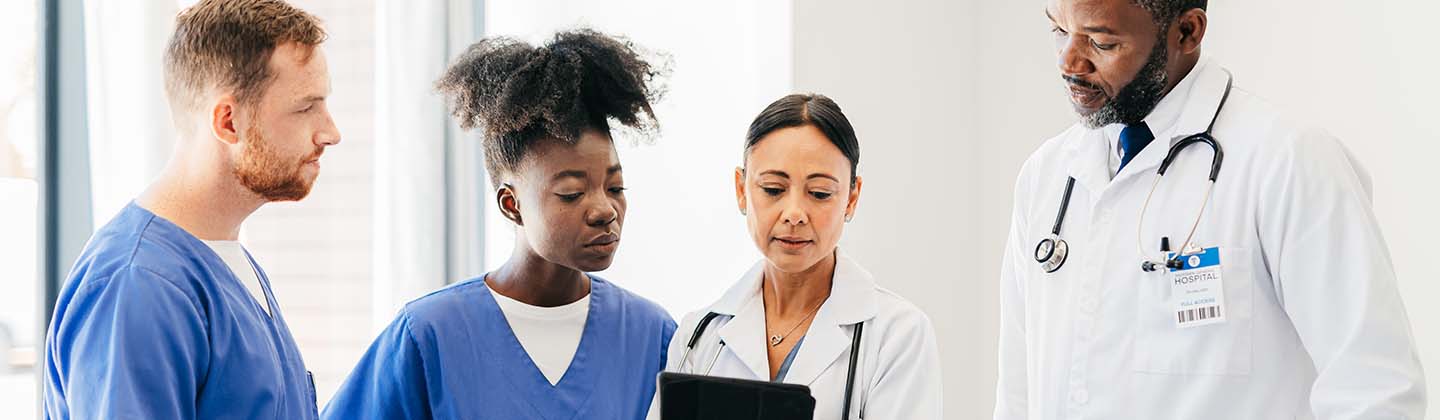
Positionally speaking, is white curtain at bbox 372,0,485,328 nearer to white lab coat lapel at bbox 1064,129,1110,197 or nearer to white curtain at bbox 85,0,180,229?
white curtain at bbox 85,0,180,229

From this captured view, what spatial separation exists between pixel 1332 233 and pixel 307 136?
1455mm

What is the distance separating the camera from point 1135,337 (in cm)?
177

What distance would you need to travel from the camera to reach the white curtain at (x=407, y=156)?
10.4 feet

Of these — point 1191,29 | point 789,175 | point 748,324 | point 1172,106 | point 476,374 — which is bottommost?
point 476,374

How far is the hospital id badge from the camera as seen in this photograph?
5.43ft

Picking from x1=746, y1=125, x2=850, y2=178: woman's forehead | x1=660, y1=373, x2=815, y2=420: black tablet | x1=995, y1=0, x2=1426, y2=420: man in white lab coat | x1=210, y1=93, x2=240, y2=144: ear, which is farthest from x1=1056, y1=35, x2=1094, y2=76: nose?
x1=210, y1=93, x2=240, y2=144: ear

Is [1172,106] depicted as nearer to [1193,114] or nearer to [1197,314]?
[1193,114]

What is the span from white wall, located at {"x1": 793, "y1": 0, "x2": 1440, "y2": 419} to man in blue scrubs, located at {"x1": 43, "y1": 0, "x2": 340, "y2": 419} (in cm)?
168

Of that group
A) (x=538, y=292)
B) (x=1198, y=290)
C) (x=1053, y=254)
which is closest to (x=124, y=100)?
(x=538, y=292)

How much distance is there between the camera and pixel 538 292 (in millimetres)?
2170

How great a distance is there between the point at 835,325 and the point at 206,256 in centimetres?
95

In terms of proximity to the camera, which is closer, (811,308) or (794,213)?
(794,213)

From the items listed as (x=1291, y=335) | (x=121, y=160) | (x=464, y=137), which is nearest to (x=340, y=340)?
(x=464, y=137)

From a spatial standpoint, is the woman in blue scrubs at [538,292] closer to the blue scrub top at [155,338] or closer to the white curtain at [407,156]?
the blue scrub top at [155,338]
